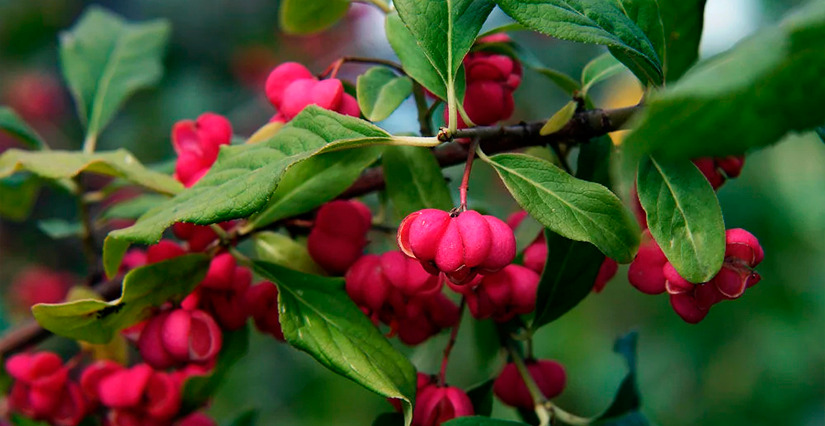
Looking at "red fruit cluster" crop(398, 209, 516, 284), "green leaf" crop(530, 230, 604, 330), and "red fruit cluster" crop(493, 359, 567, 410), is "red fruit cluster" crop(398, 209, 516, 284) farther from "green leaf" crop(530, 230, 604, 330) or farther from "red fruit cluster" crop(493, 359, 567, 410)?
"red fruit cluster" crop(493, 359, 567, 410)

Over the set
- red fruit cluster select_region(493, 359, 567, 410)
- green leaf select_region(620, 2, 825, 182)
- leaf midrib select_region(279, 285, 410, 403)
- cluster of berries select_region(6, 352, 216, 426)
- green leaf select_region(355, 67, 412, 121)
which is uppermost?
green leaf select_region(620, 2, 825, 182)

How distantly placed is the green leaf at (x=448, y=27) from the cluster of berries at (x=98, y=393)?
57 centimetres

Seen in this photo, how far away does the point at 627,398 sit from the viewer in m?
1.25

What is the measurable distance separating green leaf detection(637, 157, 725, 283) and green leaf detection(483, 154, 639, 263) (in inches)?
1.1

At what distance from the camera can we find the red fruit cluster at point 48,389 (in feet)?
3.84

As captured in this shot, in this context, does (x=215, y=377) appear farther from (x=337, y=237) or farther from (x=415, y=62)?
(x=415, y=62)

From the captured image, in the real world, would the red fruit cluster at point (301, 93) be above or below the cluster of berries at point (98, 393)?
above

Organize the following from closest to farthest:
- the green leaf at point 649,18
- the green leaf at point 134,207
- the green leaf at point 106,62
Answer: the green leaf at point 649,18, the green leaf at point 134,207, the green leaf at point 106,62

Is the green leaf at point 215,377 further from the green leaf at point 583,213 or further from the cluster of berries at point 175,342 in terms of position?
the green leaf at point 583,213

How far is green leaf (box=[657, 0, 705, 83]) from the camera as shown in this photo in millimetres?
909

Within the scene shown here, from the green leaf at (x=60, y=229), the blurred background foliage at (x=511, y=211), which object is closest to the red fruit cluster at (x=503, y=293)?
the green leaf at (x=60, y=229)

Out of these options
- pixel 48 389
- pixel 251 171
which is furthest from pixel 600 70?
pixel 48 389

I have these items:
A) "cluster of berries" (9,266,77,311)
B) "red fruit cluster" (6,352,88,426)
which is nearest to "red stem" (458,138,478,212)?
"red fruit cluster" (6,352,88,426)

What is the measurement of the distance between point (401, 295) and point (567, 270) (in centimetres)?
20
